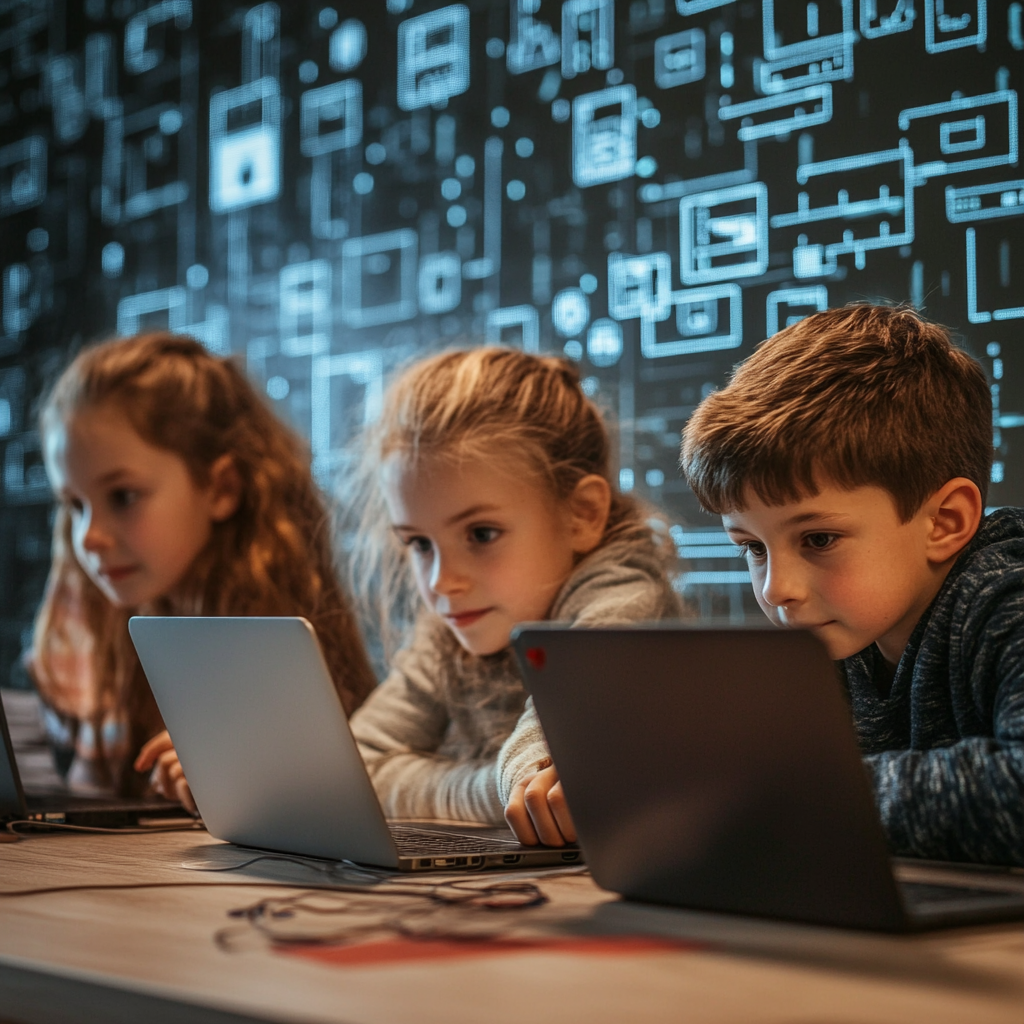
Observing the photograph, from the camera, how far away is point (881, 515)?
120 cm

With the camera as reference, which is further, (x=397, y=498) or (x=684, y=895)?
(x=397, y=498)

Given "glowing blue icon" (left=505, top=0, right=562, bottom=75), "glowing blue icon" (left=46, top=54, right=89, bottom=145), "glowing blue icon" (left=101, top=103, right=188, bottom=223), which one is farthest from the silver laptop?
"glowing blue icon" (left=46, top=54, right=89, bottom=145)

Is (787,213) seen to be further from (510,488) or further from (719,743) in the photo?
(719,743)

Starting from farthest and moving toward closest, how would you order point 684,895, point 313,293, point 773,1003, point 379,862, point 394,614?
point 313,293 → point 394,614 → point 379,862 → point 684,895 → point 773,1003

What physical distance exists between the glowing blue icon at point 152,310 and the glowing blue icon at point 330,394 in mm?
436

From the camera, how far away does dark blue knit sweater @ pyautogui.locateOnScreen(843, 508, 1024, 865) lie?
3.26 ft

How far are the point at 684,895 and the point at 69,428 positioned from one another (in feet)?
4.65

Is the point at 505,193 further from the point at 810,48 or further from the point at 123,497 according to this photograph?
the point at 123,497

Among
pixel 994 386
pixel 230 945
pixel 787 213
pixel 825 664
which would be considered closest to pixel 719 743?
pixel 825 664

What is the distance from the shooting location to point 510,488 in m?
1.56

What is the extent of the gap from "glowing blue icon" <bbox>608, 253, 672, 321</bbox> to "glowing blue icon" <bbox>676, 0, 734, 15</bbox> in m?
0.35

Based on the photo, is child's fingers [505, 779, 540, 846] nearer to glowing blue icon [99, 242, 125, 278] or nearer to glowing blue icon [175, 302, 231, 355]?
glowing blue icon [175, 302, 231, 355]

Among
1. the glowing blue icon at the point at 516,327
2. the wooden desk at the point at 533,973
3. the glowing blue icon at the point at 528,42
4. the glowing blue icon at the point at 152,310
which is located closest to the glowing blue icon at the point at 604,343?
the glowing blue icon at the point at 516,327

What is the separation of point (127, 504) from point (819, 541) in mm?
1146
